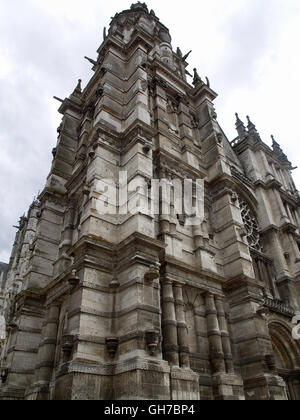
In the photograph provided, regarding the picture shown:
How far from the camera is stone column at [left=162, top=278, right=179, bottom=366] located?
9.56m

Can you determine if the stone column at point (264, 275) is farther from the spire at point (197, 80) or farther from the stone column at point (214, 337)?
the spire at point (197, 80)

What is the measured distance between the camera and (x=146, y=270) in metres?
9.76

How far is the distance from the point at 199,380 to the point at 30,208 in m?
42.6

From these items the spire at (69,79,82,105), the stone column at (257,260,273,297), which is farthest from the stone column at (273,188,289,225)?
the spire at (69,79,82,105)

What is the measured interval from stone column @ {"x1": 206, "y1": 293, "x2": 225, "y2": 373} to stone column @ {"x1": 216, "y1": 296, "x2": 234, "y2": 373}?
1.02 ft

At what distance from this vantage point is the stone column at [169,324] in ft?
31.4

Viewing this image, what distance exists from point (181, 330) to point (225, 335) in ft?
6.99

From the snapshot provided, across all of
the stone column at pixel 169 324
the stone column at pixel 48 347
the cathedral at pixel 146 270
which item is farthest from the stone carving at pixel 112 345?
the stone column at pixel 48 347

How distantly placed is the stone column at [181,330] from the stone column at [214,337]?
131 cm

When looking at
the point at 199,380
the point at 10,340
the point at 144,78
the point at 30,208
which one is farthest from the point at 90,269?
the point at 30,208

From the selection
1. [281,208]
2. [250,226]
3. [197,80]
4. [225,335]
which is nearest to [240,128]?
[197,80]

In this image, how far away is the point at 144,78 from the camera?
1653 cm

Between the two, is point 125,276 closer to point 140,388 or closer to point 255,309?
point 140,388

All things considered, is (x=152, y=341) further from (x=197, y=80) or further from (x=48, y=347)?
(x=197, y=80)
